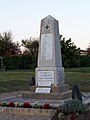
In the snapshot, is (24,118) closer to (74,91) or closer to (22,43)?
(74,91)

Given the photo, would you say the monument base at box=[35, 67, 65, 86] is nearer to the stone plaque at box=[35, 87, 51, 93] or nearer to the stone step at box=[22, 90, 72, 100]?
the stone plaque at box=[35, 87, 51, 93]

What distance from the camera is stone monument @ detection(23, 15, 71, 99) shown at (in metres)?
12.7

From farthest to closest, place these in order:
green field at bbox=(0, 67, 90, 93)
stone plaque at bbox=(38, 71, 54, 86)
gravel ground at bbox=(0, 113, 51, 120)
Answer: green field at bbox=(0, 67, 90, 93) → stone plaque at bbox=(38, 71, 54, 86) → gravel ground at bbox=(0, 113, 51, 120)

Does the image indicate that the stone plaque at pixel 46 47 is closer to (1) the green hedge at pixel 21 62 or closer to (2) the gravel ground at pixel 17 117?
(2) the gravel ground at pixel 17 117

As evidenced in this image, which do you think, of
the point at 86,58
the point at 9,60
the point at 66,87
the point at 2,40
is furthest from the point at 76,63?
the point at 66,87

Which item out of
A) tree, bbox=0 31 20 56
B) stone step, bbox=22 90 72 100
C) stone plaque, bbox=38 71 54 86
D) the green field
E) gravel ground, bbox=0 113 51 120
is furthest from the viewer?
tree, bbox=0 31 20 56

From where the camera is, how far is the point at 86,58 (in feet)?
185

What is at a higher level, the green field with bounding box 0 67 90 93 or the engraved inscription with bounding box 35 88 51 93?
the engraved inscription with bounding box 35 88 51 93

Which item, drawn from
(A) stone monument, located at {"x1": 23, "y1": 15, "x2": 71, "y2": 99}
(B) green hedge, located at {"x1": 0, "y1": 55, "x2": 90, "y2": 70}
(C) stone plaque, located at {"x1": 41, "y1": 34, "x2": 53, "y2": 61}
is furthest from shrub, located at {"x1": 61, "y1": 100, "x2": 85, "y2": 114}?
(B) green hedge, located at {"x1": 0, "y1": 55, "x2": 90, "y2": 70}

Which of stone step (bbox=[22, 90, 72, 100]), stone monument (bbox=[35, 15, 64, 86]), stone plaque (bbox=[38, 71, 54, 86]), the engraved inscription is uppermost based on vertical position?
stone monument (bbox=[35, 15, 64, 86])

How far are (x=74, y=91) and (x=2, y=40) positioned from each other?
5034 cm

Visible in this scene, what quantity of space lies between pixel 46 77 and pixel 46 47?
1189 millimetres

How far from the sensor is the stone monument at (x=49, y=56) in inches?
503

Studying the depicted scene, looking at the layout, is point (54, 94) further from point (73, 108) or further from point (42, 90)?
point (73, 108)
